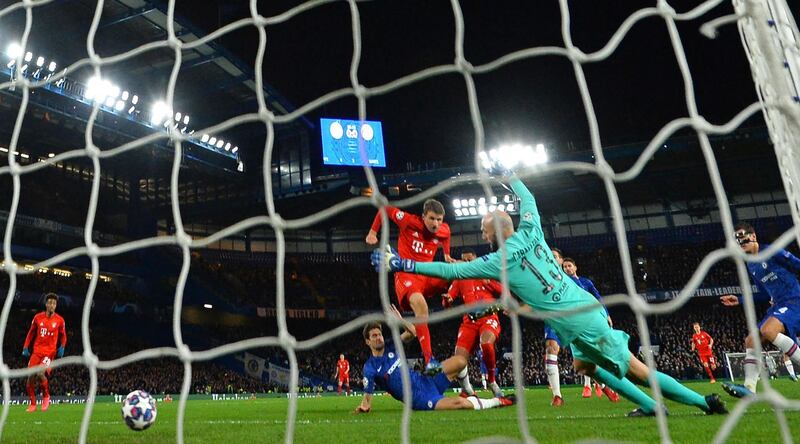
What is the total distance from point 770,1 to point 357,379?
25562 millimetres

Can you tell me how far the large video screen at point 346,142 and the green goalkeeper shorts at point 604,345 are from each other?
18.5 metres

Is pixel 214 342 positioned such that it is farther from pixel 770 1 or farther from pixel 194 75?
pixel 770 1

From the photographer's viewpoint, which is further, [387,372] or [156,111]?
[156,111]

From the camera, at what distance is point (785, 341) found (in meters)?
6.68

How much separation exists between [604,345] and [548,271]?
1.92 feet


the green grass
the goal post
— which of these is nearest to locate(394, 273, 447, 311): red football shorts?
the green grass

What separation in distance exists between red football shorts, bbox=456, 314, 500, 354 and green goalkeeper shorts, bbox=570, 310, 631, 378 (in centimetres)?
287

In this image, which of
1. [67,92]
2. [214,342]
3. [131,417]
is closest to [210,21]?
[67,92]

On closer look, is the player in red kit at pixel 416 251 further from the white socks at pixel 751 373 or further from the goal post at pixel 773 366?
the goal post at pixel 773 366

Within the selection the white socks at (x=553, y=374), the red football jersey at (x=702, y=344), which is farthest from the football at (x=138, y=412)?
the red football jersey at (x=702, y=344)

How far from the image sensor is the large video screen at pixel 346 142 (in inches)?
885

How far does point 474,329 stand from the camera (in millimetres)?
6895

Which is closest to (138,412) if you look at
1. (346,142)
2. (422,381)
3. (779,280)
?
(422,381)

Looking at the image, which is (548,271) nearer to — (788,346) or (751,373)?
(788,346)
